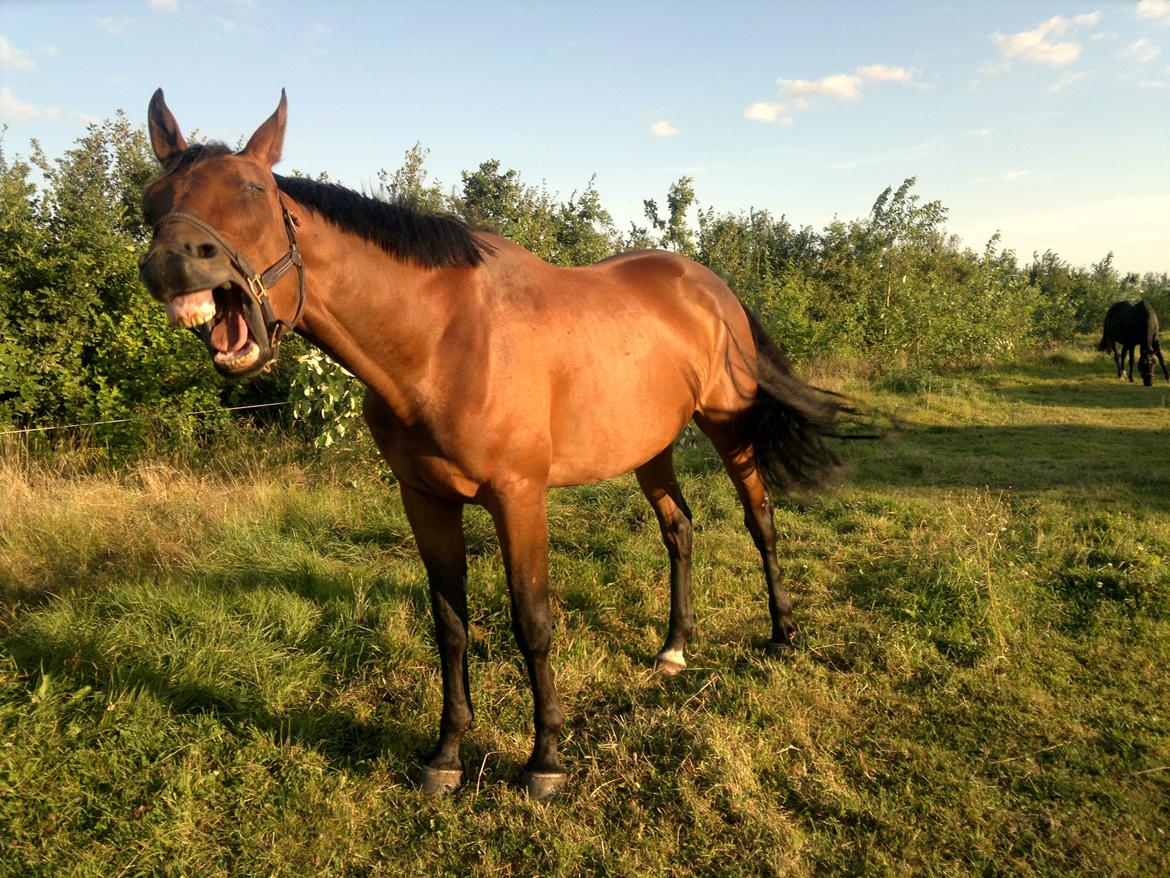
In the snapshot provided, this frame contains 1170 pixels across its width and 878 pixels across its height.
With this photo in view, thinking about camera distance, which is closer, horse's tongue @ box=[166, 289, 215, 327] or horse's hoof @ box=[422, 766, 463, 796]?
horse's tongue @ box=[166, 289, 215, 327]

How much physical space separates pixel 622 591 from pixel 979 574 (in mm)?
2061

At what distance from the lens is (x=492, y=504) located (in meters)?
2.57

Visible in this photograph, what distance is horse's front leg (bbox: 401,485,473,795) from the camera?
277 cm

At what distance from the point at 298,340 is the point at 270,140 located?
5.61m

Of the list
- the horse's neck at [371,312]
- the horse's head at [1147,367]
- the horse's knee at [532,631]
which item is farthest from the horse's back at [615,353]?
the horse's head at [1147,367]

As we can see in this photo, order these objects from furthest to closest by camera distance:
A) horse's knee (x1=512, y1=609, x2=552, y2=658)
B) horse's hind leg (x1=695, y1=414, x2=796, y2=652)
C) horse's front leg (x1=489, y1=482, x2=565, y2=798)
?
horse's hind leg (x1=695, y1=414, x2=796, y2=652), horse's knee (x1=512, y1=609, x2=552, y2=658), horse's front leg (x1=489, y1=482, x2=565, y2=798)

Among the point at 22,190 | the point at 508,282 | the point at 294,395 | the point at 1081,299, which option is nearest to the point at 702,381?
the point at 508,282

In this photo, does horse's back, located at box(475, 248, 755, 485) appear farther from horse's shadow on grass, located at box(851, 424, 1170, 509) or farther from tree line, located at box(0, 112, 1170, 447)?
horse's shadow on grass, located at box(851, 424, 1170, 509)

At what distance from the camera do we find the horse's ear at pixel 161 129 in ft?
6.68

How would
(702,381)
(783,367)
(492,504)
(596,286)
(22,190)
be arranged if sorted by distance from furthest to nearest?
(22,190), (783,367), (702,381), (596,286), (492,504)

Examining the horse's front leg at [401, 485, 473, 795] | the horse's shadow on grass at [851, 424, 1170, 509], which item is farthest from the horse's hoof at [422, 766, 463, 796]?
the horse's shadow on grass at [851, 424, 1170, 509]

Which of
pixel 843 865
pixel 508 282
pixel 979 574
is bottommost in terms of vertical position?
pixel 843 865

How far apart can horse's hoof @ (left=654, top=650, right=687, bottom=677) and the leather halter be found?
2442mm

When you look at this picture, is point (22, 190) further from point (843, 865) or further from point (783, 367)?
point (843, 865)
